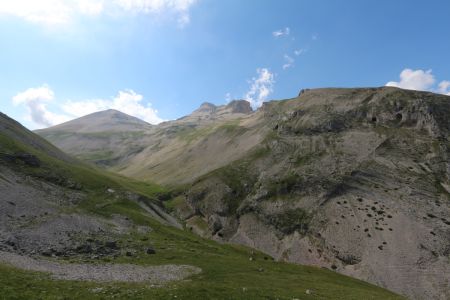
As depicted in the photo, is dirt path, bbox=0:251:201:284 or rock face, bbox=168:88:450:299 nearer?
dirt path, bbox=0:251:201:284

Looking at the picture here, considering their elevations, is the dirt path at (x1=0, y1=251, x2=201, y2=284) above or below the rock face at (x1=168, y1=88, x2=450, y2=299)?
below

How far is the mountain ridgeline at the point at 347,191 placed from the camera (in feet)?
280

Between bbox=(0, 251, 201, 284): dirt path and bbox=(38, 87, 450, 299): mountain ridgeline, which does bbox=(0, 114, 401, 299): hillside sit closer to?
bbox=(0, 251, 201, 284): dirt path

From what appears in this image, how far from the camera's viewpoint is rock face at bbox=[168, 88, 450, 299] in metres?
84.9

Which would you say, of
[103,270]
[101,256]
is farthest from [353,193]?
[103,270]

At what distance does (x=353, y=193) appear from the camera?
106938 mm

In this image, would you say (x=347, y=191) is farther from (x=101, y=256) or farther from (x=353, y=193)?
(x=101, y=256)

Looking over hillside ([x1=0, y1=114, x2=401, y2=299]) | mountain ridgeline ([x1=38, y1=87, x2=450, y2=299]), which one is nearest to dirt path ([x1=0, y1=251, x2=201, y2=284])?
hillside ([x1=0, y1=114, x2=401, y2=299])

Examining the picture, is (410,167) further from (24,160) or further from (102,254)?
(24,160)

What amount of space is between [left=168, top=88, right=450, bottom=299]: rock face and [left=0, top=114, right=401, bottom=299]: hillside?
20374 mm

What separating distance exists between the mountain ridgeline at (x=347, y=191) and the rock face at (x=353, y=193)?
0.30 metres

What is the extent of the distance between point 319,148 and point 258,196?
32970 millimetres

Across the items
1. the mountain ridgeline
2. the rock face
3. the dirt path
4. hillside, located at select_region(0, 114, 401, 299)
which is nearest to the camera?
hillside, located at select_region(0, 114, 401, 299)

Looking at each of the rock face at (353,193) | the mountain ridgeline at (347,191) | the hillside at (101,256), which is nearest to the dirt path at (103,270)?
the hillside at (101,256)
